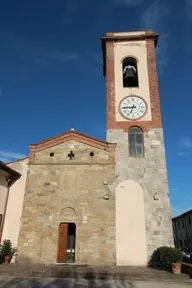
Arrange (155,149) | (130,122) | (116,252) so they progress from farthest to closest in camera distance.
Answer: (130,122) < (155,149) < (116,252)

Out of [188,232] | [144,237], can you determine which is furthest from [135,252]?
[188,232]

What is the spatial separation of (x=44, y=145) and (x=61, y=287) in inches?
330

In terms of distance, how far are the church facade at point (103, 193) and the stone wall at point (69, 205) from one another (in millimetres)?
47

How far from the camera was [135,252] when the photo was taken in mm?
11672

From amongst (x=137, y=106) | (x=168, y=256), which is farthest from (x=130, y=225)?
(x=137, y=106)

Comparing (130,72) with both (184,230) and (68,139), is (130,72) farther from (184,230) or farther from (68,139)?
(184,230)

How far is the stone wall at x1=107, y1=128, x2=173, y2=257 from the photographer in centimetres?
1195

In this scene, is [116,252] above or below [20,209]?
below

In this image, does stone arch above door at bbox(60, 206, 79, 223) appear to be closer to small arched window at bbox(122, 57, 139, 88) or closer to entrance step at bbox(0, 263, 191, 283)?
entrance step at bbox(0, 263, 191, 283)

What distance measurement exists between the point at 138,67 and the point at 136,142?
606cm

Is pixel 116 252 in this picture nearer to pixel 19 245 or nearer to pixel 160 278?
pixel 160 278

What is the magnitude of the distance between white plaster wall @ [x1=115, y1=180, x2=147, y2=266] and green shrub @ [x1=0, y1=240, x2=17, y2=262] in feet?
18.1

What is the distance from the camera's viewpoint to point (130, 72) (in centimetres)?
1606

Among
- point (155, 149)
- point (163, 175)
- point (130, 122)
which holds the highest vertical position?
point (130, 122)
